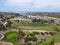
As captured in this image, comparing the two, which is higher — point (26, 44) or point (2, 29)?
point (26, 44)

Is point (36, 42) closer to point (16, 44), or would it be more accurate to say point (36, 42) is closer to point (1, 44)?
point (16, 44)

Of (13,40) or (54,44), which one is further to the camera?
(13,40)

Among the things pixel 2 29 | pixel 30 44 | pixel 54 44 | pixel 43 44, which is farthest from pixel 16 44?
pixel 2 29

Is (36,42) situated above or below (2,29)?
above

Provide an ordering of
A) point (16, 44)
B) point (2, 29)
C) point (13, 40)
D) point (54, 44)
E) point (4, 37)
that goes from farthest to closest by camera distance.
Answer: point (2, 29) → point (4, 37) → point (13, 40) → point (16, 44) → point (54, 44)

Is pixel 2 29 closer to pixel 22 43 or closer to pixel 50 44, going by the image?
pixel 22 43

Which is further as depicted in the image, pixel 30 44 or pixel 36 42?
pixel 36 42

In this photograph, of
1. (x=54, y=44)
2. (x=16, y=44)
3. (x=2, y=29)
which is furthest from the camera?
(x=2, y=29)

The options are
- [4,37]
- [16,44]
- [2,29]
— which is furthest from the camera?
[2,29]

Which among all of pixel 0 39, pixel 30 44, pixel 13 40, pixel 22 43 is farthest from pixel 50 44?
pixel 0 39
